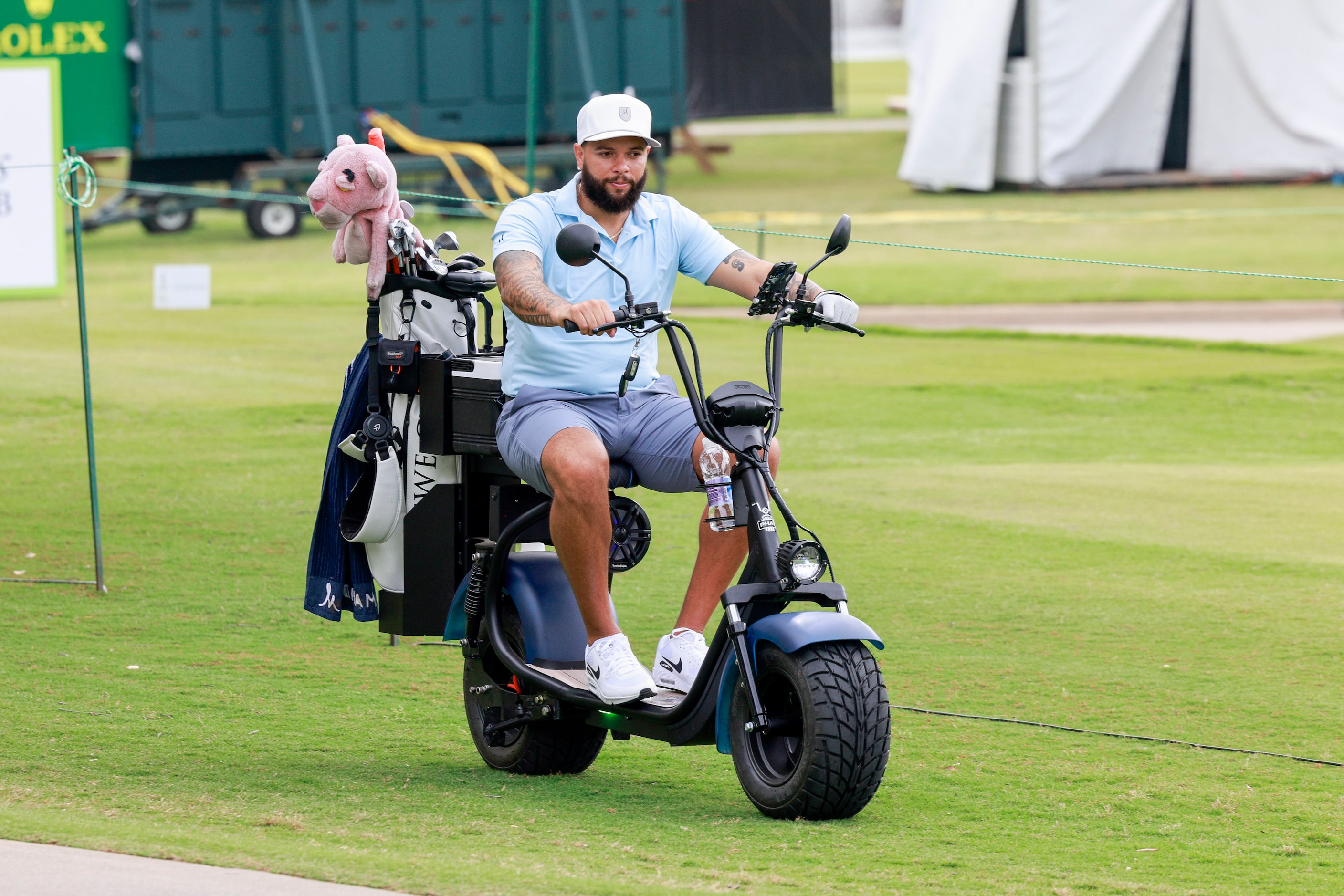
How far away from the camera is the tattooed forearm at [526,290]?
4.57 meters

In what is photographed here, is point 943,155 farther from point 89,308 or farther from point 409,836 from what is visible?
point 409,836

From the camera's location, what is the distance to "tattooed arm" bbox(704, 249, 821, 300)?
16.4 feet

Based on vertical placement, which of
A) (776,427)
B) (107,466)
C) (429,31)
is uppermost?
(429,31)

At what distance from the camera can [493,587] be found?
502cm

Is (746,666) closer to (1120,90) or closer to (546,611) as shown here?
(546,611)

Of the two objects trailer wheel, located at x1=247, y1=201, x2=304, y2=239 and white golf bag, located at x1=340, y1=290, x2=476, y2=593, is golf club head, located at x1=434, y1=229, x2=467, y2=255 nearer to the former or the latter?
white golf bag, located at x1=340, y1=290, x2=476, y2=593

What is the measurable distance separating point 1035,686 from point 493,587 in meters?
1.87

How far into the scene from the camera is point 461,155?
1000 inches

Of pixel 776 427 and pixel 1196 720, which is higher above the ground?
pixel 776 427

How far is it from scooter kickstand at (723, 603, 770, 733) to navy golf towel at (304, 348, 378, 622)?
1.58 metres

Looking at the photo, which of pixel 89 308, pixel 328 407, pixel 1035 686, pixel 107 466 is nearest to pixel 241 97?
pixel 89 308

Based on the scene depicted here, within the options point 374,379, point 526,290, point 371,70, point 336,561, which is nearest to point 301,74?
point 371,70

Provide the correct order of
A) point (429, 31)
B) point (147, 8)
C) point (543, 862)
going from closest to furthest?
point (543, 862)
point (147, 8)
point (429, 31)

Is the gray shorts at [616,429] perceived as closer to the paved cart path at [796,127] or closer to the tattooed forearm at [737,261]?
the tattooed forearm at [737,261]
